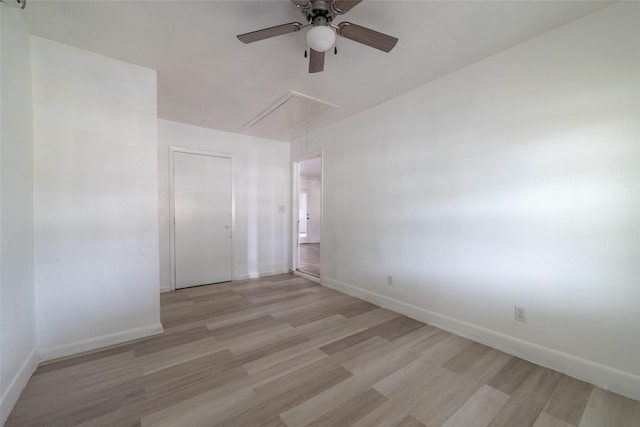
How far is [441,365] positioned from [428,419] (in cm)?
62

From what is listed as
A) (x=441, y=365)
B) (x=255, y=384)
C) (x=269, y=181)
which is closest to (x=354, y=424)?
(x=255, y=384)

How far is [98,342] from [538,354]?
3790mm

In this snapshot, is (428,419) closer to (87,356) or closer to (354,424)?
(354,424)

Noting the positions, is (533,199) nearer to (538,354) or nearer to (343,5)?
(538,354)

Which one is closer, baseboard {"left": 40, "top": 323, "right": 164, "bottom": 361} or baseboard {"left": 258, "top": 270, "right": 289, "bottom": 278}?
baseboard {"left": 40, "top": 323, "right": 164, "bottom": 361}

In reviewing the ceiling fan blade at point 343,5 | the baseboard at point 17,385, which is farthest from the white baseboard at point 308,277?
the ceiling fan blade at point 343,5

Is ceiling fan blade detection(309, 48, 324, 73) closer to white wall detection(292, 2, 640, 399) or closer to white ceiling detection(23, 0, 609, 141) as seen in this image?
white ceiling detection(23, 0, 609, 141)

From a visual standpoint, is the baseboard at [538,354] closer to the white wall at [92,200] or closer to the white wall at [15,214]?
the white wall at [92,200]

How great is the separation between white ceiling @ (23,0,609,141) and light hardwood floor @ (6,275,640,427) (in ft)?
8.65

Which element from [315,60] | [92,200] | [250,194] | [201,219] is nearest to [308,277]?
[250,194]

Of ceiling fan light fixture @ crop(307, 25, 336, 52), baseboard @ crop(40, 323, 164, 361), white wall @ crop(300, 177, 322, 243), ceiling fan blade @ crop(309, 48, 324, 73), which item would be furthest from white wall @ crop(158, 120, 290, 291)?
white wall @ crop(300, 177, 322, 243)

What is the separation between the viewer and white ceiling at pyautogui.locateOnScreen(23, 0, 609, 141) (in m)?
1.74

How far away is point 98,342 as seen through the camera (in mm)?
2277

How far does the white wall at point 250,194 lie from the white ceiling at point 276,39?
1.15 meters
